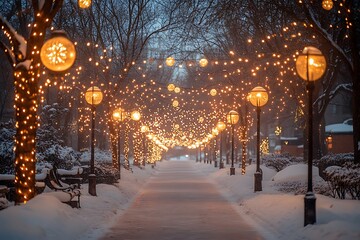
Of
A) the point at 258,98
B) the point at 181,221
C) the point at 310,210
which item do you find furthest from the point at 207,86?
the point at 310,210

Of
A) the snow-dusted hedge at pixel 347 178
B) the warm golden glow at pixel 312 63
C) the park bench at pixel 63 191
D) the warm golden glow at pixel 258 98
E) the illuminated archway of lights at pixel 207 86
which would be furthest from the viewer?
the illuminated archway of lights at pixel 207 86

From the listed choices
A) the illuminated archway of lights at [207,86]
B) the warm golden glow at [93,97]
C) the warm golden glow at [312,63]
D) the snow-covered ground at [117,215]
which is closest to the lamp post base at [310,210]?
the snow-covered ground at [117,215]

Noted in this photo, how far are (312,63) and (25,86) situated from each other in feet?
23.8

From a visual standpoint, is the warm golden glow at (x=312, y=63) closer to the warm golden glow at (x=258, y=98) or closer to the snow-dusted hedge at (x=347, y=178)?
the snow-dusted hedge at (x=347, y=178)

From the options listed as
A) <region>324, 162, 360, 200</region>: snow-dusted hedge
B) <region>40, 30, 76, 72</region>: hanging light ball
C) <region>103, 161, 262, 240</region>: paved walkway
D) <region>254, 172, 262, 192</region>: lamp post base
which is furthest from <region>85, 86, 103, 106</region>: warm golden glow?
<region>324, 162, 360, 200</region>: snow-dusted hedge

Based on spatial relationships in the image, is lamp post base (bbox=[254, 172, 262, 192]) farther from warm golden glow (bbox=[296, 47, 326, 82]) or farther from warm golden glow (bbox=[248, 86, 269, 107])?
warm golden glow (bbox=[296, 47, 326, 82])

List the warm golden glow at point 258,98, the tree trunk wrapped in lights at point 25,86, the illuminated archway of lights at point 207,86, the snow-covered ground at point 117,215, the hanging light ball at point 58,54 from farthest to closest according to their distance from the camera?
the illuminated archway of lights at point 207,86 < the warm golden glow at point 258,98 < the tree trunk wrapped in lights at point 25,86 < the hanging light ball at point 58,54 < the snow-covered ground at point 117,215

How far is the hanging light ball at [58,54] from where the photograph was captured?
13.8m

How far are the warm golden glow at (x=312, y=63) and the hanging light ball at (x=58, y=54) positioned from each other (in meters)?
5.67

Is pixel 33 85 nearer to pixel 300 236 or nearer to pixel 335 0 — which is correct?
pixel 300 236

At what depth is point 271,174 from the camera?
36.1m

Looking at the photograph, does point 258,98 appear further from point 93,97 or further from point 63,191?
point 63,191

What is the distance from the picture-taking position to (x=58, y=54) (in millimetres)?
13844

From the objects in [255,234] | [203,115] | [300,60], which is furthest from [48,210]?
[203,115]
